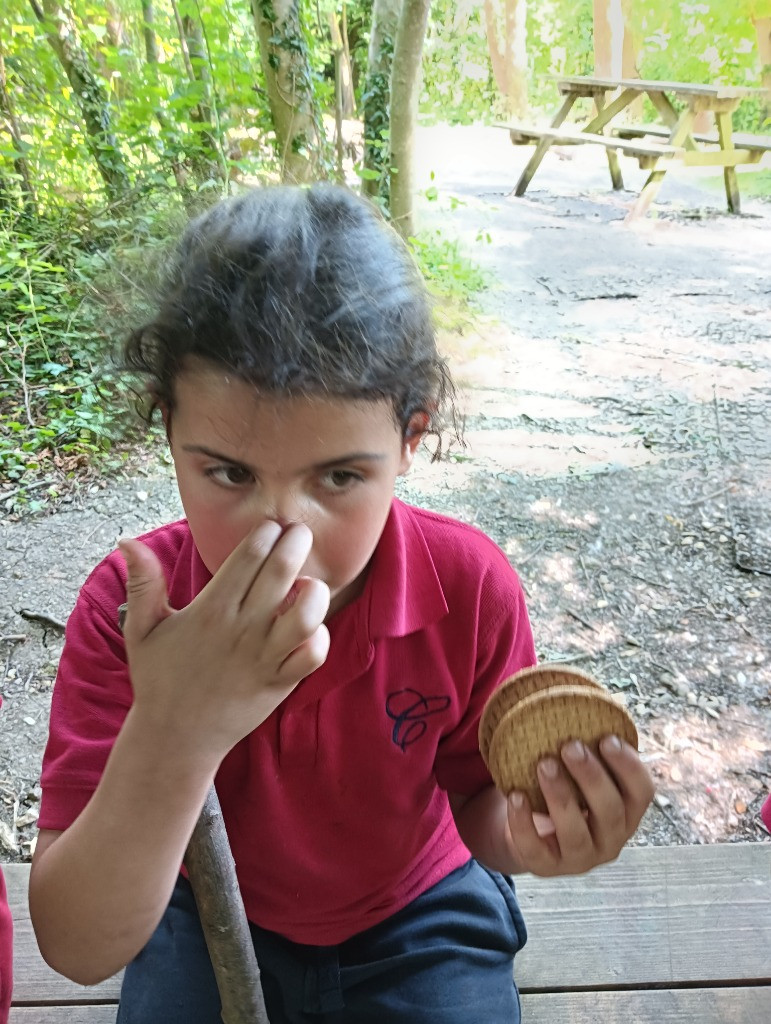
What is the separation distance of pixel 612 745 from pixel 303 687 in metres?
0.31

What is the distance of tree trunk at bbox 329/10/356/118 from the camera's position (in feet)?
10.0

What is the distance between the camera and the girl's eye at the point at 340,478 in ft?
2.04

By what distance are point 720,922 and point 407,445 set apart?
833 mm

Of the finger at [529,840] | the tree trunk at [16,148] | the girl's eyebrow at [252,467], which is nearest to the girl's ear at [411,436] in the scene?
the girl's eyebrow at [252,467]

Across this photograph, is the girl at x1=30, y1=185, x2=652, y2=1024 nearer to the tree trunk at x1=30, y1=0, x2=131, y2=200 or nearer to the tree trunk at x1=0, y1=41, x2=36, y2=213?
the tree trunk at x1=30, y1=0, x2=131, y2=200

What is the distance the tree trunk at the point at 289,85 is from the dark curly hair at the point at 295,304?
85.3 inches

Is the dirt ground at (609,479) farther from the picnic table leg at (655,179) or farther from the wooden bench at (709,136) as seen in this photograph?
the wooden bench at (709,136)

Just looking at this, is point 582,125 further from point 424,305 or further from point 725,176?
point 424,305

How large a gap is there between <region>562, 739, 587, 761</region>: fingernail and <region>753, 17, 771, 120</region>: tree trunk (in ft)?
6.71

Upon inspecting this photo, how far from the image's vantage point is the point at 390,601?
0.78 m

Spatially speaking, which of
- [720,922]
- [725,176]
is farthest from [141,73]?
[720,922]

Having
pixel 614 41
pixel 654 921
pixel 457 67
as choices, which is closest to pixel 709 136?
pixel 614 41

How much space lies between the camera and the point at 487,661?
832 mm

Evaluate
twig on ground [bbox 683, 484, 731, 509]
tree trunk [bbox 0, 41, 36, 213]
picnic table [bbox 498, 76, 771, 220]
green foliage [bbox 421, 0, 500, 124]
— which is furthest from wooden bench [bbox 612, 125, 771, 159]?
tree trunk [bbox 0, 41, 36, 213]
